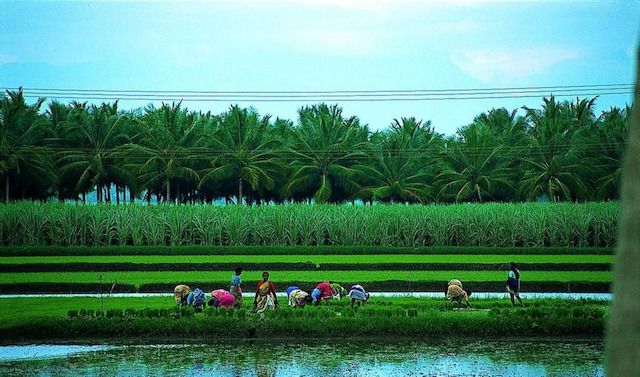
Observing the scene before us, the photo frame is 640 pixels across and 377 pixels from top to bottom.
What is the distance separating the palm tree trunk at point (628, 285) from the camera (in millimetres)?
1174

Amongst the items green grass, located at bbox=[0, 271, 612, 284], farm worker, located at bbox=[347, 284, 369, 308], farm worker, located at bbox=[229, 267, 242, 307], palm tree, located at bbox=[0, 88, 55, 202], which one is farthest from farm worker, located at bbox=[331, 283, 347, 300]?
palm tree, located at bbox=[0, 88, 55, 202]

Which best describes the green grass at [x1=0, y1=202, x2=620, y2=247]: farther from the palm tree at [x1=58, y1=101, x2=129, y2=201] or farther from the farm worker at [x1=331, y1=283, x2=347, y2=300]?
the palm tree at [x1=58, y1=101, x2=129, y2=201]

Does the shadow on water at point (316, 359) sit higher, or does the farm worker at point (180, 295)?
the farm worker at point (180, 295)

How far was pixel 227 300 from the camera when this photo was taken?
668 inches

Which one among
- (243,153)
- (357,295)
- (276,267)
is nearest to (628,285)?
(357,295)

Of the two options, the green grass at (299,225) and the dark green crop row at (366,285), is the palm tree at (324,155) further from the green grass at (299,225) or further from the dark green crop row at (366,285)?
the dark green crop row at (366,285)

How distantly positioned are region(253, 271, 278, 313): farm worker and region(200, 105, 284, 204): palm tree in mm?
34725

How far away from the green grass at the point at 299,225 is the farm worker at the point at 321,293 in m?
17.0

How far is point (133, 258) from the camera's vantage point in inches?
1166

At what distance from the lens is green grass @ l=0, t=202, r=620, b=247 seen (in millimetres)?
34438

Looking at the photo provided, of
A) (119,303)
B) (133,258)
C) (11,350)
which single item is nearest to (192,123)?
(133,258)

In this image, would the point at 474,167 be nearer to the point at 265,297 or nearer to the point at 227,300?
the point at 227,300

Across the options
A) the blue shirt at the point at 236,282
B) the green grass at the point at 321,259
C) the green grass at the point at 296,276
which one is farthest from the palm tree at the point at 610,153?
the blue shirt at the point at 236,282

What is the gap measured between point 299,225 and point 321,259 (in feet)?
19.2
